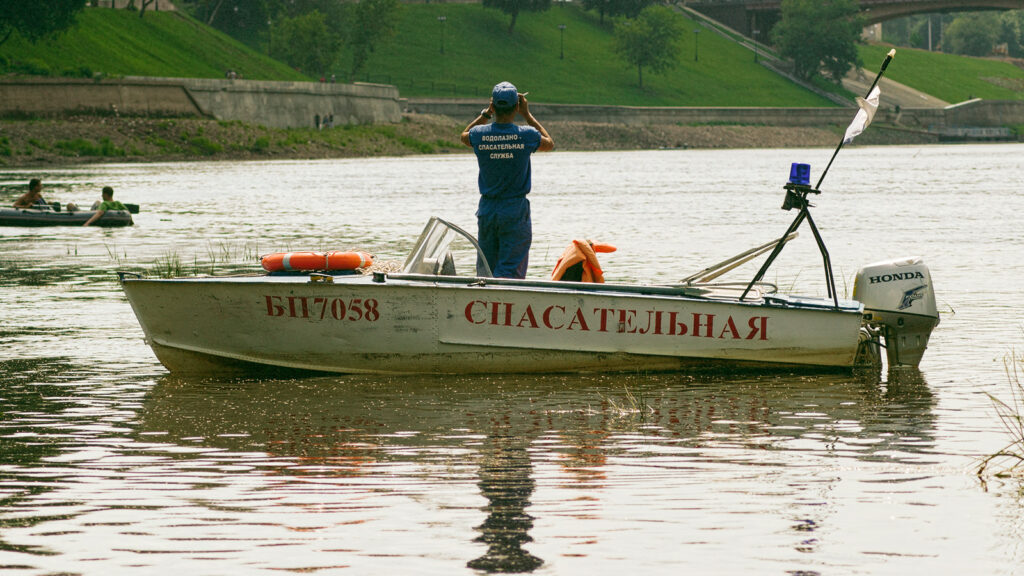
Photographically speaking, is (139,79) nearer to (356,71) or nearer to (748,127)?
(356,71)

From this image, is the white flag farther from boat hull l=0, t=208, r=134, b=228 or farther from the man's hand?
boat hull l=0, t=208, r=134, b=228

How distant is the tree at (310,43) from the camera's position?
109000 millimetres

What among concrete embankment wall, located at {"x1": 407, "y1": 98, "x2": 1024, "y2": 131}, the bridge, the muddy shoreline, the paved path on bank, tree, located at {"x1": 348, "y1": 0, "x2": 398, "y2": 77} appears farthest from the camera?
the bridge

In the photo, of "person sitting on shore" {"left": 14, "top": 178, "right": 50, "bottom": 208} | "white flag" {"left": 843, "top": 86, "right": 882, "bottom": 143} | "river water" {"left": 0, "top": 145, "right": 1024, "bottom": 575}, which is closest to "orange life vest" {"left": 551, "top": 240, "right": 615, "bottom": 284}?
"river water" {"left": 0, "top": 145, "right": 1024, "bottom": 575}

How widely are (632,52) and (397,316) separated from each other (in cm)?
13058

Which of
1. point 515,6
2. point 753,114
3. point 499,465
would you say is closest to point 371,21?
point 515,6

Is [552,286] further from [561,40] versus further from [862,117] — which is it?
[561,40]

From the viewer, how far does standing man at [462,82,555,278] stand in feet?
37.4

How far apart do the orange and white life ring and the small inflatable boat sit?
2003cm

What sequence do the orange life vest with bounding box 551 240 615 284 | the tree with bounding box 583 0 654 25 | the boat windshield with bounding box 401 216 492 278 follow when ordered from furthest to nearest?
the tree with bounding box 583 0 654 25, the orange life vest with bounding box 551 240 615 284, the boat windshield with bounding box 401 216 492 278

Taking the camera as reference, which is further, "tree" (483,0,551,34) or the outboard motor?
"tree" (483,0,551,34)

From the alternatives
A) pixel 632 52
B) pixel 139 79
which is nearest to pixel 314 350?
pixel 139 79

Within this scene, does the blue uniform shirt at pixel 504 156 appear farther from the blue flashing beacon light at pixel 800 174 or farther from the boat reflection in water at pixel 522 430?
the blue flashing beacon light at pixel 800 174

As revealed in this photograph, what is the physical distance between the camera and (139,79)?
261 feet
